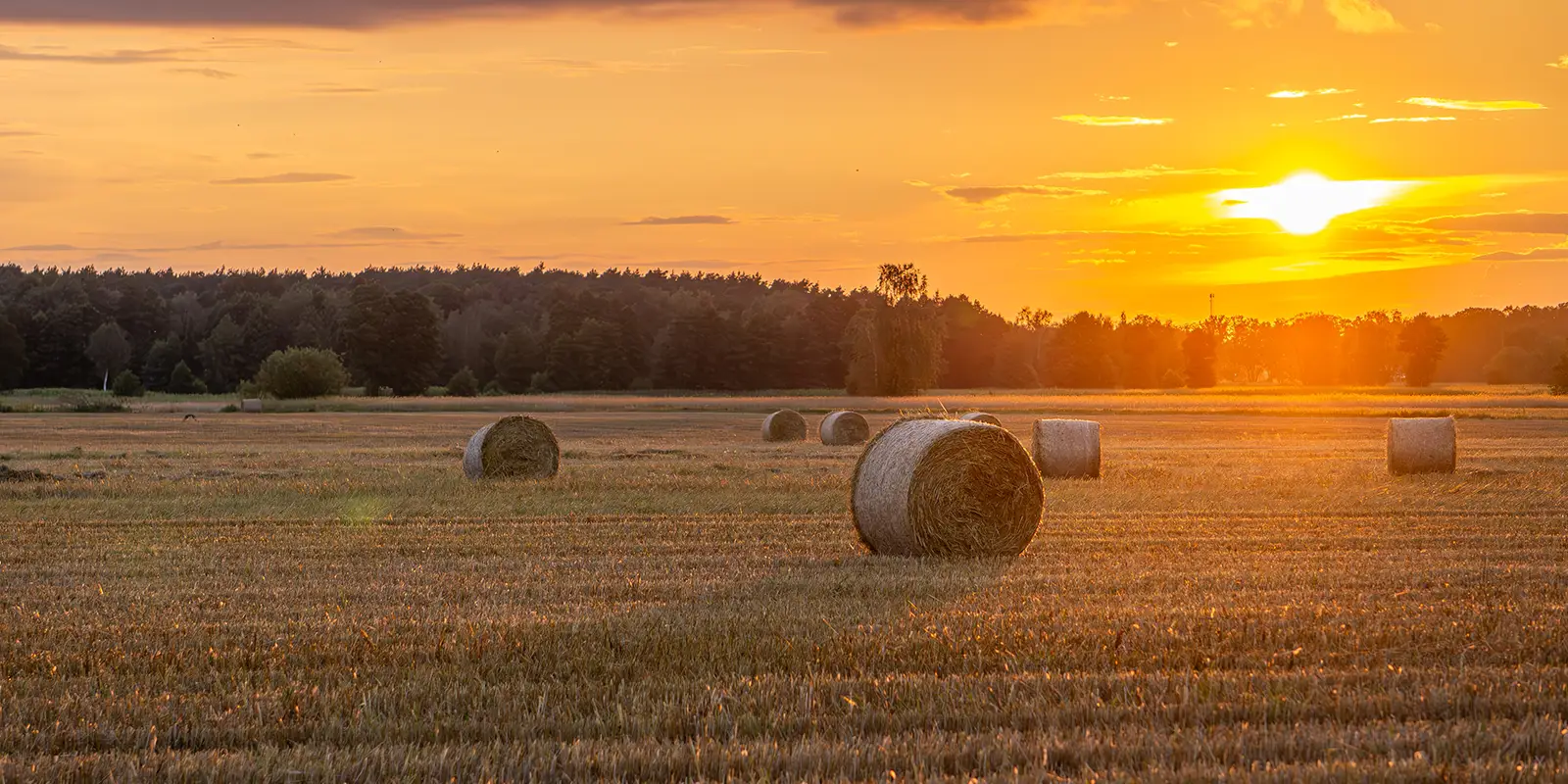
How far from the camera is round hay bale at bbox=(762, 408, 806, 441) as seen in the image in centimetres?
3631

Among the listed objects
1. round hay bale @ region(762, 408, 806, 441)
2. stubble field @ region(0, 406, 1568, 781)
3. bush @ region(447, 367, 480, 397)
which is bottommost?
stubble field @ region(0, 406, 1568, 781)

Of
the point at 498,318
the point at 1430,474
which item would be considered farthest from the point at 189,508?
the point at 498,318

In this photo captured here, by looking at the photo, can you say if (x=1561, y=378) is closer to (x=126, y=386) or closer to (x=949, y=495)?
(x=949, y=495)

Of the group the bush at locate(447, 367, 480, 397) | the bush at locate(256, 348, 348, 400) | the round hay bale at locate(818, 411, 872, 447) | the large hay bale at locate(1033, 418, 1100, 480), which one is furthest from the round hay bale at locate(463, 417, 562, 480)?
the bush at locate(447, 367, 480, 397)

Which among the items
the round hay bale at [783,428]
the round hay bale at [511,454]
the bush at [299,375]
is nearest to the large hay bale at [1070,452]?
the round hay bale at [511,454]

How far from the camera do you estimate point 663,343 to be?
10612 cm

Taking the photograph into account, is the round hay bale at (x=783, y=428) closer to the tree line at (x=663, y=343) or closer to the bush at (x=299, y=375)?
the bush at (x=299, y=375)

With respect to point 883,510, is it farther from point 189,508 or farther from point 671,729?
point 189,508

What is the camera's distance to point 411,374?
3757 inches

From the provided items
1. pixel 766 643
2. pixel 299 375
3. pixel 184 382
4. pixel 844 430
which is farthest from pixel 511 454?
pixel 184 382

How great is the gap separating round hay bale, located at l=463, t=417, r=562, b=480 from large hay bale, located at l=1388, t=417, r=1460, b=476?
13.7m

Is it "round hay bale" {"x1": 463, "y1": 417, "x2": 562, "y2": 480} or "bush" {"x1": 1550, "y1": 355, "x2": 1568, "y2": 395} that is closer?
"round hay bale" {"x1": 463, "y1": 417, "x2": 562, "y2": 480}

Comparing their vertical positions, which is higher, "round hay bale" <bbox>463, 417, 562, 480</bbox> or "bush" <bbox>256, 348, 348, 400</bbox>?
"bush" <bbox>256, 348, 348, 400</bbox>

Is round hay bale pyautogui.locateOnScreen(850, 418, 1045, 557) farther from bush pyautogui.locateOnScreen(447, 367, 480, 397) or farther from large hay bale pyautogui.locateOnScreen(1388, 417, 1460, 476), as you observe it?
bush pyautogui.locateOnScreen(447, 367, 480, 397)
